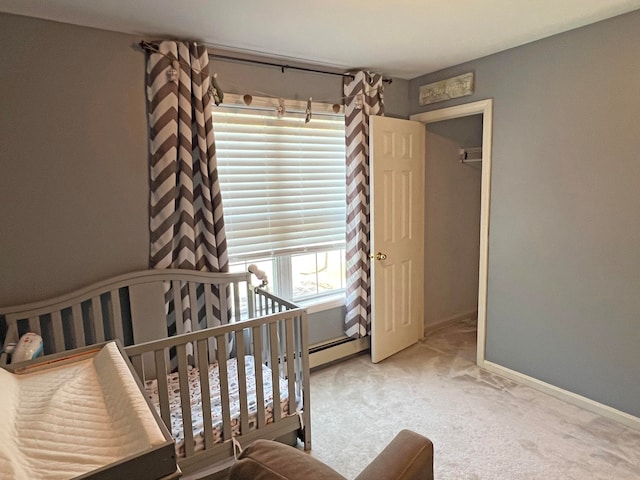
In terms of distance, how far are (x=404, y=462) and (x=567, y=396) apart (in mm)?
2059

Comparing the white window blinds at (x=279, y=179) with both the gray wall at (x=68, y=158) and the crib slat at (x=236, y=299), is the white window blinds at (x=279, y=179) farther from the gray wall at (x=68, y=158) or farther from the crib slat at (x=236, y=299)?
the gray wall at (x=68, y=158)

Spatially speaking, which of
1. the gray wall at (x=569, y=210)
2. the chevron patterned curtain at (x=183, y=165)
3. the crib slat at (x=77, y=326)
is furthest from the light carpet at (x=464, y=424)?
the crib slat at (x=77, y=326)

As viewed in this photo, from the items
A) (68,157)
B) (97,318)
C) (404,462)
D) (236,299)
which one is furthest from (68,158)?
(404,462)

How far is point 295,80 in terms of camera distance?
2832 mm

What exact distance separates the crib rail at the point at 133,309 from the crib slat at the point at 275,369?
0.61m

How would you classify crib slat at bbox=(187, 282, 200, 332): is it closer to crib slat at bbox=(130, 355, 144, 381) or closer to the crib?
the crib

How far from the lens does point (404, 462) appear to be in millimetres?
1101

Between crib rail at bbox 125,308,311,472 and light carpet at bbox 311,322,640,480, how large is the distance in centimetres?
32

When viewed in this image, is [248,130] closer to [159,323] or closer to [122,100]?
[122,100]

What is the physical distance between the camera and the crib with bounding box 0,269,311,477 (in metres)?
1.81

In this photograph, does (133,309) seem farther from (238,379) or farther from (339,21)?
(339,21)

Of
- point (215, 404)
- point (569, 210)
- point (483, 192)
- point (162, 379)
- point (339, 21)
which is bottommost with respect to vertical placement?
point (215, 404)

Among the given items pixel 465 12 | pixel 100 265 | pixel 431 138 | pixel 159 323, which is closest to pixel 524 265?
pixel 431 138

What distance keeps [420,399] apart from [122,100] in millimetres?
2653
